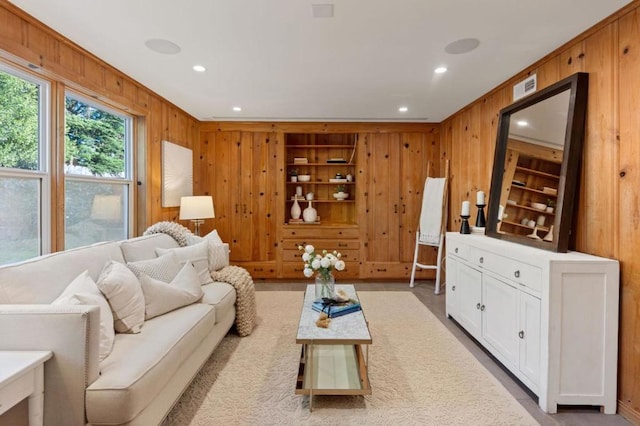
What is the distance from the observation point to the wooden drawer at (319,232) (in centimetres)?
483

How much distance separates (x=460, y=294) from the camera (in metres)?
3.12

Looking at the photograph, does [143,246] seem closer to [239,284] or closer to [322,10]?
[239,284]

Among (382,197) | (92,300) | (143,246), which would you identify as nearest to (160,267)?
(143,246)

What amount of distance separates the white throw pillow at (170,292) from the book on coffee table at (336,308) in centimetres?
91

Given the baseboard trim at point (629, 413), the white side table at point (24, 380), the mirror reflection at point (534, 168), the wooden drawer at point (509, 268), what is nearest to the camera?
the white side table at point (24, 380)

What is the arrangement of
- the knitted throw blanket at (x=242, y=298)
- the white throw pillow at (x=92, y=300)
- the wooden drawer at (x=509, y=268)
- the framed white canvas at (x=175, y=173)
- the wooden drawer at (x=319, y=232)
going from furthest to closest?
the wooden drawer at (x=319, y=232) < the framed white canvas at (x=175, y=173) < the knitted throw blanket at (x=242, y=298) < the wooden drawer at (x=509, y=268) < the white throw pillow at (x=92, y=300)

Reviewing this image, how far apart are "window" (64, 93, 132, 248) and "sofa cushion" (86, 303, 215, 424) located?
1.43 metres

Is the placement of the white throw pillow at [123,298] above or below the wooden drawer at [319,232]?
below

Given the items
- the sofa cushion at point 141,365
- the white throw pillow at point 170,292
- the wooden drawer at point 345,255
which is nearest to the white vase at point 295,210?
the wooden drawer at point 345,255

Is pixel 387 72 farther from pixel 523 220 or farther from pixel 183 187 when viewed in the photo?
pixel 183 187

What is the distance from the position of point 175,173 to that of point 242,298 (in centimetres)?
216

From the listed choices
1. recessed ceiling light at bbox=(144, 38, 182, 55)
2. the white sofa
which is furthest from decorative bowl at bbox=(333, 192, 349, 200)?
the white sofa

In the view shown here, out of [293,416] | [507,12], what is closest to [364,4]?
[507,12]

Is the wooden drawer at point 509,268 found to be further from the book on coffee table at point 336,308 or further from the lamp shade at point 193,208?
the lamp shade at point 193,208
